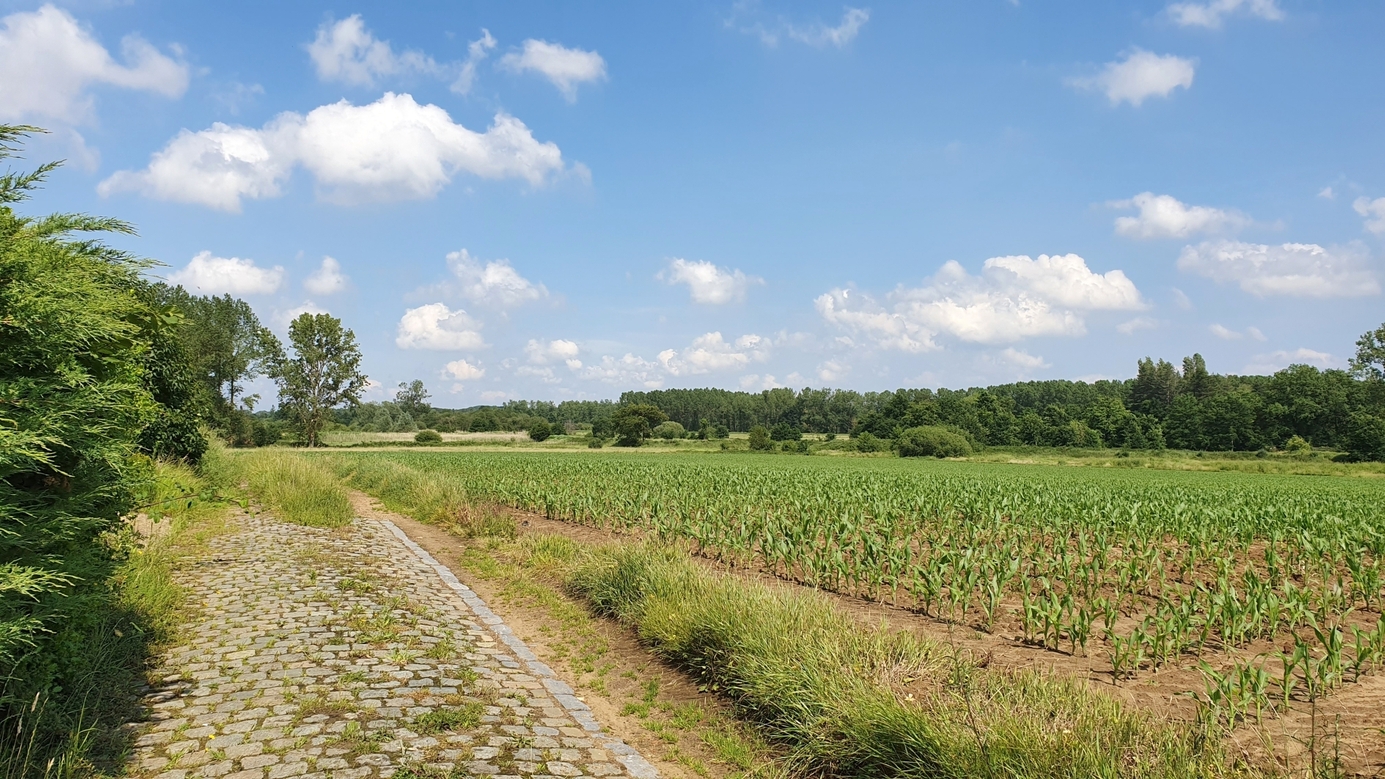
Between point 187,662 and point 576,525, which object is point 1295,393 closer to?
point 576,525

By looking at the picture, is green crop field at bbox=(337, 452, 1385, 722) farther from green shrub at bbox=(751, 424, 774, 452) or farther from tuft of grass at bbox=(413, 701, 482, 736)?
green shrub at bbox=(751, 424, 774, 452)

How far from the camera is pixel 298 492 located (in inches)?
673

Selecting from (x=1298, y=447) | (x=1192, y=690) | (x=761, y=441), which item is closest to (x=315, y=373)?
(x=761, y=441)

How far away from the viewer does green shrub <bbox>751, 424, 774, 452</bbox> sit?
83.5 m

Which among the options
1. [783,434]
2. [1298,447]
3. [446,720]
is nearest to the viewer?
[446,720]

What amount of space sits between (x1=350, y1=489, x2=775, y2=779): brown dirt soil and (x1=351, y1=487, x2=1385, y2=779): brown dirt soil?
3.2 inches

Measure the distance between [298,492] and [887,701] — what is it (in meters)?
16.8

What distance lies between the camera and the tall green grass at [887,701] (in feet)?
12.5

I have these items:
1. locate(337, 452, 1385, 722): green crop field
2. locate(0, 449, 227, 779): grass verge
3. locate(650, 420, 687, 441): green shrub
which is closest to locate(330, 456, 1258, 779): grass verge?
locate(337, 452, 1385, 722): green crop field

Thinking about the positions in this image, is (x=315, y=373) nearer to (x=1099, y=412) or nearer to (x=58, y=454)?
(x=58, y=454)

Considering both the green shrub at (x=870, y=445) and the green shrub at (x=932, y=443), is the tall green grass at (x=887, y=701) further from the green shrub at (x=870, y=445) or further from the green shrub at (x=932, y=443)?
the green shrub at (x=870, y=445)

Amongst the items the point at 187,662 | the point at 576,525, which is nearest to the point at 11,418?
the point at 187,662

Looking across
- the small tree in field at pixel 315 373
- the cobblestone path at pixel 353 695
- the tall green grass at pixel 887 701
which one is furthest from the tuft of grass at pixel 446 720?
the small tree in field at pixel 315 373

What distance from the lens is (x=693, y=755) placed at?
206 inches
